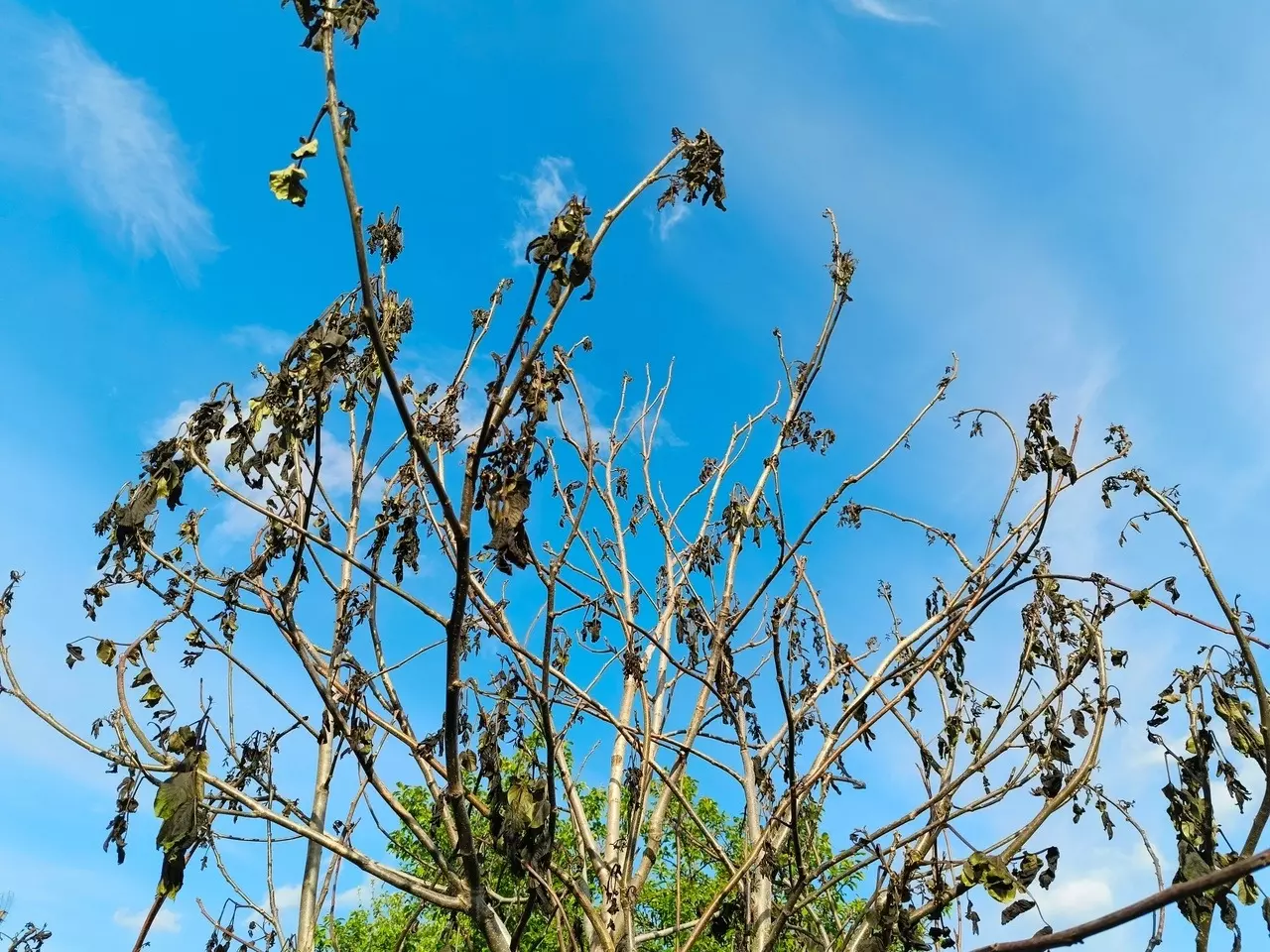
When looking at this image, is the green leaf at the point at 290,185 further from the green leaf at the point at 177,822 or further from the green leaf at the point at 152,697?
the green leaf at the point at 152,697

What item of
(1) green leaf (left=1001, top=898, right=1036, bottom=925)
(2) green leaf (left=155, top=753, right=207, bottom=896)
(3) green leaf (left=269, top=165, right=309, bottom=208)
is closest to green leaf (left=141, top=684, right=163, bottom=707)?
(2) green leaf (left=155, top=753, right=207, bottom=896)

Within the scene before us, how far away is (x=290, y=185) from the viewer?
1924mm

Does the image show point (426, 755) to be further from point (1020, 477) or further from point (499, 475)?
point (1020, 477)

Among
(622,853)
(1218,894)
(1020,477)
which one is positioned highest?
(1020,477)

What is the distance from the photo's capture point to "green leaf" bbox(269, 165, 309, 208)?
6.25 ft

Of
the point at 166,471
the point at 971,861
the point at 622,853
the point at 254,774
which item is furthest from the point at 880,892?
the point at 166,471

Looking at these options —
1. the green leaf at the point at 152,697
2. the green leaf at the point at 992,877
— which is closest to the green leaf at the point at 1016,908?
the green leaf at the point at 992,877

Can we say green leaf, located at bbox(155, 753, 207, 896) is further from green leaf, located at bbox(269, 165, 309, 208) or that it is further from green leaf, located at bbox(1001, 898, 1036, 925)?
green leaf, located at bbox(1001, 898, 1036, 925)

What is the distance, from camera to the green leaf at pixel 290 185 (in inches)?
75.0

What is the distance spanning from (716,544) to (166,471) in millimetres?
3168

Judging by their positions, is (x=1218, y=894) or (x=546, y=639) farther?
(x=1218, y=894)

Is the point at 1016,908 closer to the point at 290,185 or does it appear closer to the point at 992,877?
the point at 992,877

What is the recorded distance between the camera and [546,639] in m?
2.56

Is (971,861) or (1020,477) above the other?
(1020,477)
